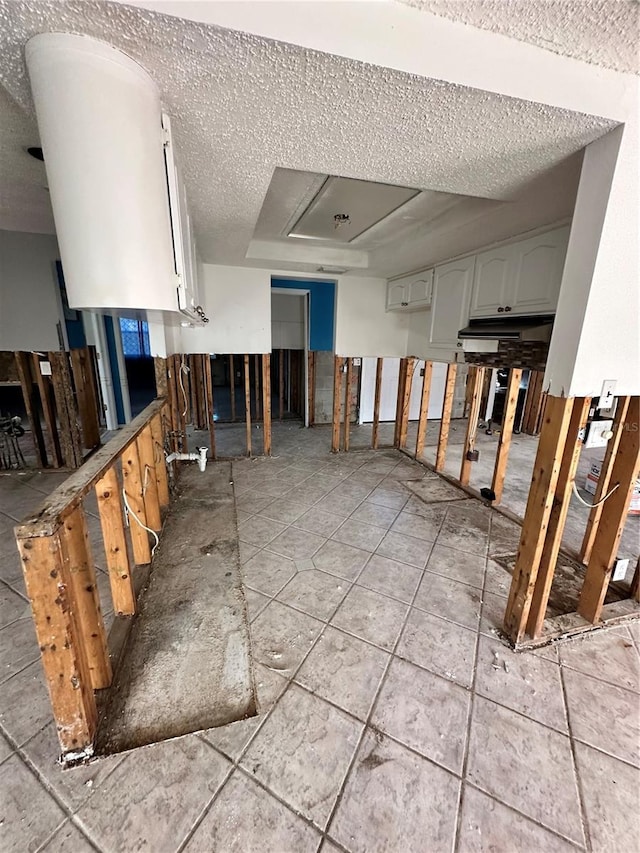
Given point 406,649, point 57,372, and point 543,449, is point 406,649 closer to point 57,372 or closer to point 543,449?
point 543,449

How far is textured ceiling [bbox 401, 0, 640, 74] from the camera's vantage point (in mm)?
892

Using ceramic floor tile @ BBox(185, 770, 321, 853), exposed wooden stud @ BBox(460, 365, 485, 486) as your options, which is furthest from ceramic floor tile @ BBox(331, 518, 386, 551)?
ceramic floor tile @ BBox(185, 770, 321, 853)

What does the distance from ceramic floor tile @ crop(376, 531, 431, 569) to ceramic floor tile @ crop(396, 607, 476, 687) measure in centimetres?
49

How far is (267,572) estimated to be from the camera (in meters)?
2.21

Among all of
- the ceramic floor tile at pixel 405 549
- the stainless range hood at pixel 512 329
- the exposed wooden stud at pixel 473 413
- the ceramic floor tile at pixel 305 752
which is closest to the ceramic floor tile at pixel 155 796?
the ceramic floor tile at pixel 305 752

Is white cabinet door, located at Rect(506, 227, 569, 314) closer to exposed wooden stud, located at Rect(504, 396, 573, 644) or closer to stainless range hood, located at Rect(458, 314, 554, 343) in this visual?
stainless range hood, located at Rect(458, 314, 554, 343)

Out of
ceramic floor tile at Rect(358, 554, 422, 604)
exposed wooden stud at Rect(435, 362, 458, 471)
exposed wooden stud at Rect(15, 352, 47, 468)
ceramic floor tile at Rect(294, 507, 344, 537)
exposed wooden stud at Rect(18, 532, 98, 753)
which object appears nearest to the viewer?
exposed wooden stud at Rect(18, 532, 98, 753)

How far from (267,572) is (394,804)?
1.27 m

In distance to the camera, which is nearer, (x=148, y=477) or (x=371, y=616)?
(x=371, y=616)

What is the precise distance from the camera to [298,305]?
6680 millimetres

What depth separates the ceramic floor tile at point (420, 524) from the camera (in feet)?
8.95

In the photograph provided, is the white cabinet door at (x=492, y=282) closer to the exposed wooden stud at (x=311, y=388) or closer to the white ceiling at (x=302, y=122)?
the white ceiling at (x=302, y=122)

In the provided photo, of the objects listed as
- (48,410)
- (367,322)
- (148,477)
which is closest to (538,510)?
(148,477)

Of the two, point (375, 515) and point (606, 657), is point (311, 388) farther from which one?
point (606, 657)
